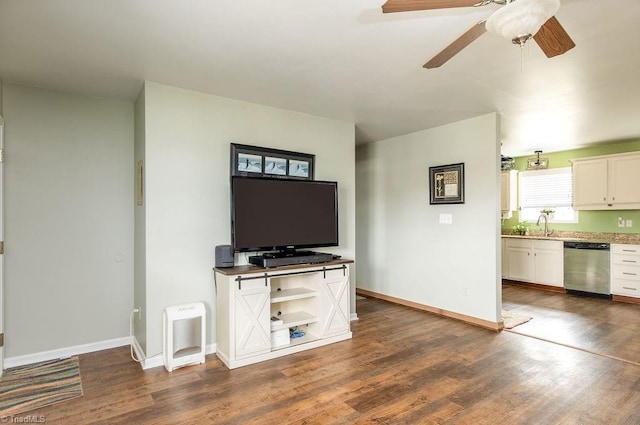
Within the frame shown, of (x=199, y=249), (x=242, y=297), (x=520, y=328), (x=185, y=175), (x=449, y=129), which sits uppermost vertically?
(x=449, y=129)

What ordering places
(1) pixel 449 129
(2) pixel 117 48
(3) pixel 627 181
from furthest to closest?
(3) pixel 627 181 → (1) pixel 449 129 → (2) pixel 117 48

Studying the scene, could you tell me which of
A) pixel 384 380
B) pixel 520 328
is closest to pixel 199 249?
pixel 384 380

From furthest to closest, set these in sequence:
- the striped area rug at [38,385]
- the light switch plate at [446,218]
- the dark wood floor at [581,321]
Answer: the light switch plate at [446,218] < the dark wood floor at [581,321] < the striped area rug at [38,385]

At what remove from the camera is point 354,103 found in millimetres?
3668

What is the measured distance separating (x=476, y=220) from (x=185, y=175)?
10.8 feet

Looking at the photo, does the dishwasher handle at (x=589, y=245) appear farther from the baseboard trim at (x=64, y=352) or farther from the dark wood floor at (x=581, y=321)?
the baseboard trim at (x=64, y=352)

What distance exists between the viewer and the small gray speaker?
129 inches

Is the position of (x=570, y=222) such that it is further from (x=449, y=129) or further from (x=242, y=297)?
→ (x=242, y=297)

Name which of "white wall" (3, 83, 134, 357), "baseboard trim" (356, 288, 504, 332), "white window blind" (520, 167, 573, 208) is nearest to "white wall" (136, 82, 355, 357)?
"white wall" (3, 83, 134, 357)

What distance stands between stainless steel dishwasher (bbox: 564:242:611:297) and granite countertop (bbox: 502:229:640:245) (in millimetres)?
134

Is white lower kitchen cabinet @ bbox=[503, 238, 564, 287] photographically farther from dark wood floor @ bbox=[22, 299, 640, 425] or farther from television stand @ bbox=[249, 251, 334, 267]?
television stand @ bbox=[249, 251, 334, 267]

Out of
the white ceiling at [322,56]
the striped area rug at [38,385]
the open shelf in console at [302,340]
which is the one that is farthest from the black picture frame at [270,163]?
the striped area rug at [38,385]

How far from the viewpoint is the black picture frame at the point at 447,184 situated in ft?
14.4

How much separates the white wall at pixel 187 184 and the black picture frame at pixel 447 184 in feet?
7.16
